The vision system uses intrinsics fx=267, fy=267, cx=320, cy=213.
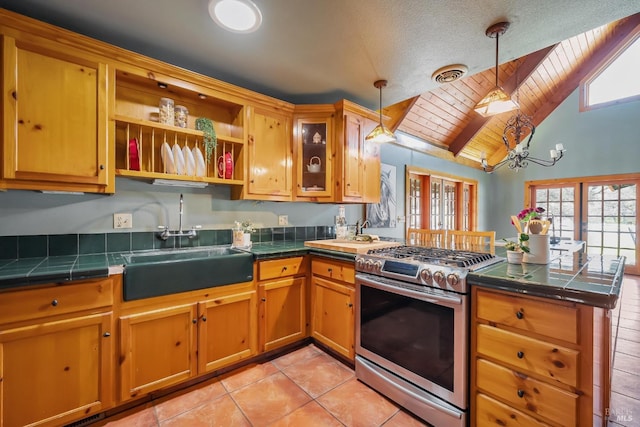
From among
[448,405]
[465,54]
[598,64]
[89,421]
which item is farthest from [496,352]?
[598,64]

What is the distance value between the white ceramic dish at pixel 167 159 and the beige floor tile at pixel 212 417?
159 cm

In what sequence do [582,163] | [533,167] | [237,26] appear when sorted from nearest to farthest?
[237,26] < [582,163] < [533,167]

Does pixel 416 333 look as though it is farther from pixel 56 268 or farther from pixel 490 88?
pixel 490 88

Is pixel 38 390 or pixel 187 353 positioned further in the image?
pixel 187 353

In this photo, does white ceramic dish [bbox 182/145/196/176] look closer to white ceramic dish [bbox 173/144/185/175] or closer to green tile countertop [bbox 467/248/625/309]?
white ceramic dish [bbox 173/144/185/175]

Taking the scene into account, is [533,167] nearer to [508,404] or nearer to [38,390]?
[508,404]

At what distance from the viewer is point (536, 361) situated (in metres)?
1.18

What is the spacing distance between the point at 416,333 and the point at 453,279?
44cm

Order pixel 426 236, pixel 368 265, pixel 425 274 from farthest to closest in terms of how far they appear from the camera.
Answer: pixel 426 236
pixel 368 265
pixel 425 274

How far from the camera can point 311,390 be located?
71.6 inches

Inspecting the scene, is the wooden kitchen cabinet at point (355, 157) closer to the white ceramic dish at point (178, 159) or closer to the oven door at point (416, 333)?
the oven door at point (416, 333)

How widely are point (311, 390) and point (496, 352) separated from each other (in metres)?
1.18

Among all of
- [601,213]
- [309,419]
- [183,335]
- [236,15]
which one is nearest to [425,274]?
[309,419]

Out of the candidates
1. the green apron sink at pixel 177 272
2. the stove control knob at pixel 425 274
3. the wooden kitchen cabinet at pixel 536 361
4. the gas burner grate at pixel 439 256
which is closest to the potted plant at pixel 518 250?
the gas burner grate at pixel 439 256
